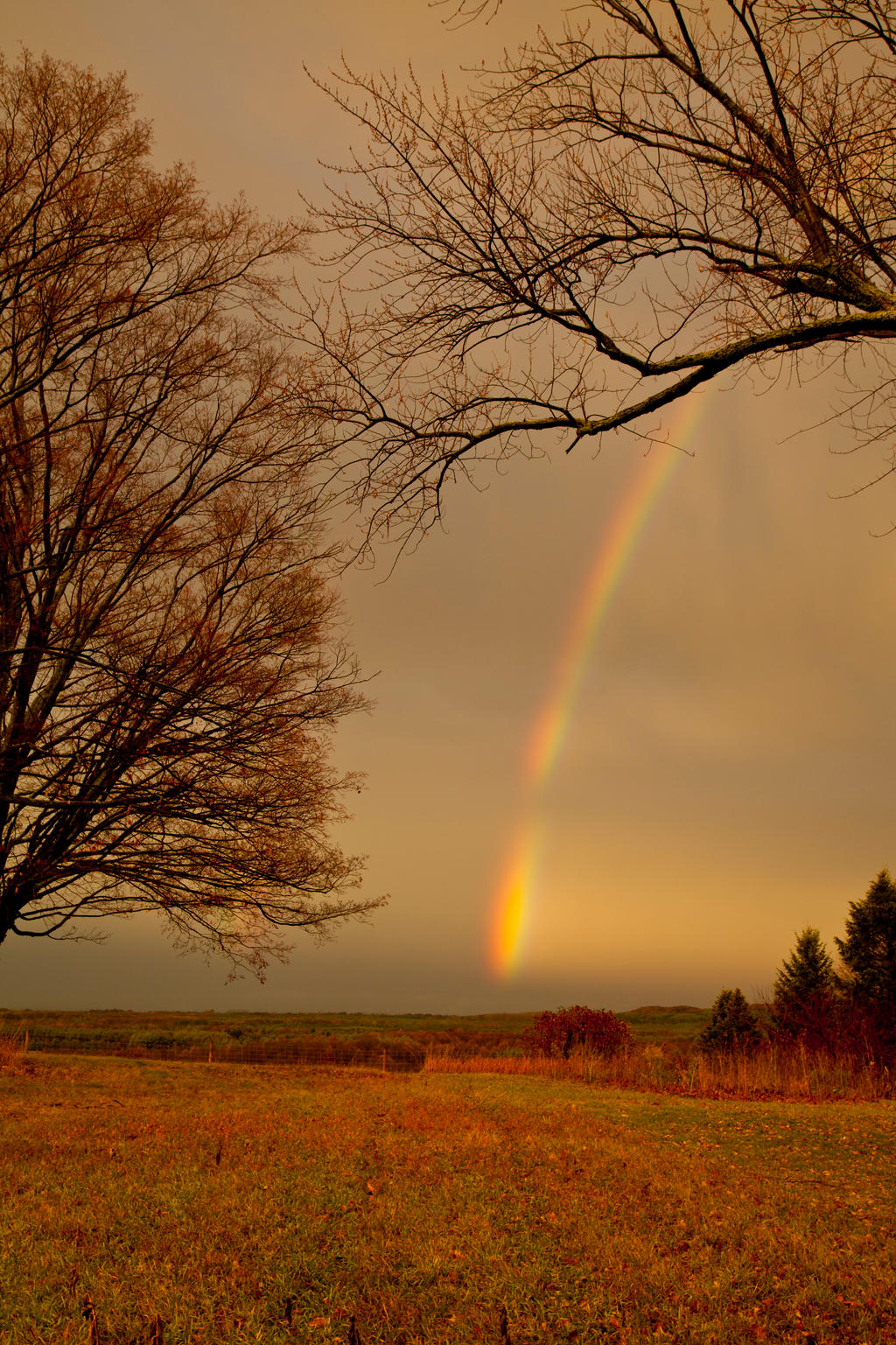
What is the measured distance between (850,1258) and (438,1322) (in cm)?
287

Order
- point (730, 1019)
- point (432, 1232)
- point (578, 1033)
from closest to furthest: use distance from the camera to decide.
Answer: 1. point (432, 1232)
2. point (578, 1033)
3. point (730, 1019)

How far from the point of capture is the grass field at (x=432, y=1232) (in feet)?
13.3

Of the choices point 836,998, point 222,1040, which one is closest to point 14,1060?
point 222,1040

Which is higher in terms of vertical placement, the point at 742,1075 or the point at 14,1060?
the point at 742,1075

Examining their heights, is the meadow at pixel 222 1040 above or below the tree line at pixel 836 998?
below

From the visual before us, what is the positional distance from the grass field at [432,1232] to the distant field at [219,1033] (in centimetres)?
1879

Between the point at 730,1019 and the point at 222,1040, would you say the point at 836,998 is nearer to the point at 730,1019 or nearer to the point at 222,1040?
the point at 730,1019

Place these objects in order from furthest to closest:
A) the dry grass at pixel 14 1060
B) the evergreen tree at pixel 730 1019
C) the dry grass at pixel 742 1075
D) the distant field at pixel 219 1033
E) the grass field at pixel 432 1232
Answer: the evergreen tree at pixel 730 1019
the distant field at pixel 219 1033
the dry grass at pixel 14 1060
the dry grass at pixel 742 1075
the grass field at pixel 432 1232

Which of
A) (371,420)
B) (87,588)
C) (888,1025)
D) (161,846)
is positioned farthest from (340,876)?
(888,1025)

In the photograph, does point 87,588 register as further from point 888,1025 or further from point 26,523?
point 888,1025

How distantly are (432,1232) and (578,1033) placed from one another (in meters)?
22.7

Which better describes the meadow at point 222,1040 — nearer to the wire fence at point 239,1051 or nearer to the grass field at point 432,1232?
the wire fence at point 239,1051

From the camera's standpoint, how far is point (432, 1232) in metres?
5.22

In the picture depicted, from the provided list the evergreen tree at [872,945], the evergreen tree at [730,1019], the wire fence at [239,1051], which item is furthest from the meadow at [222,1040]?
the evergreen tree at [872,945]
